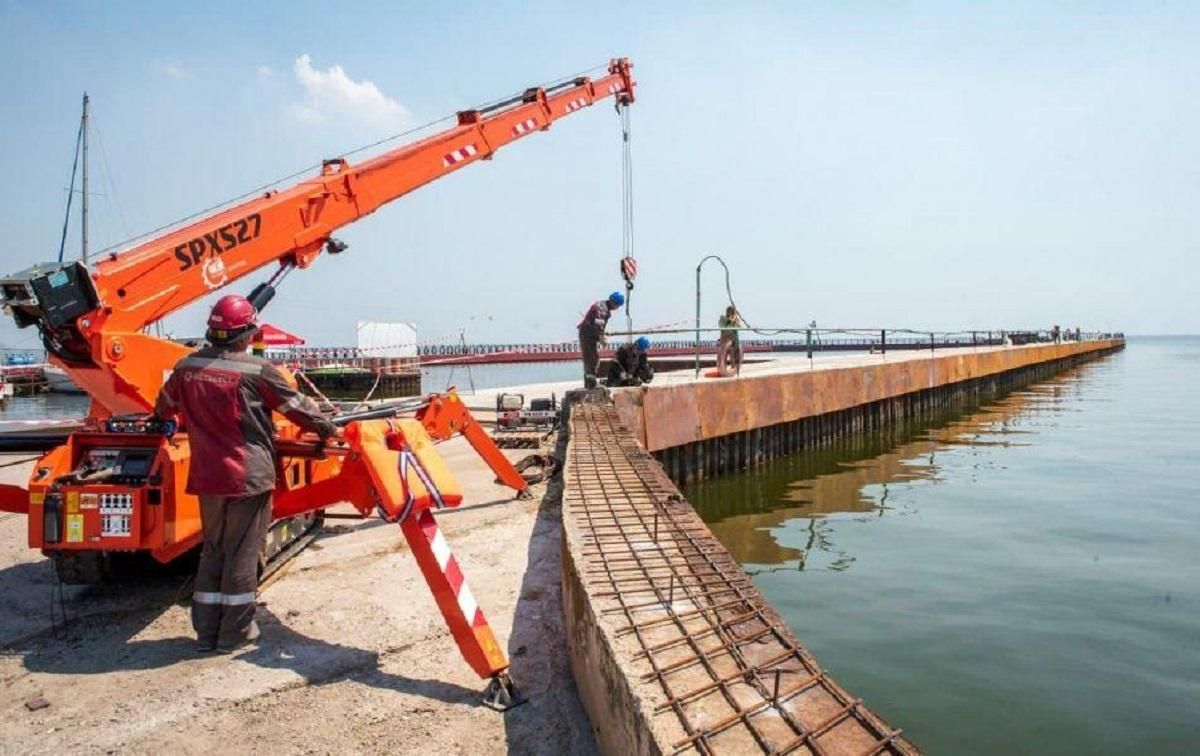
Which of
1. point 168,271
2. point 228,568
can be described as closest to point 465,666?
point 228,568

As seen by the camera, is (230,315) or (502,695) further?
(230,315)

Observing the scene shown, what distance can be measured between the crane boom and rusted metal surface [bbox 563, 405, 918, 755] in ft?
11.3

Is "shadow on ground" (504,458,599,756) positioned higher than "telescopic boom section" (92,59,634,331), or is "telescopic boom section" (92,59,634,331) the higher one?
"telescopic boom section" (92,59,634,331)

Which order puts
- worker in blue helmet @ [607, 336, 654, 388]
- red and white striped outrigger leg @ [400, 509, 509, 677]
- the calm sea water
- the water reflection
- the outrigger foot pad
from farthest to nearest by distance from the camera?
worker in blue helmet @ [607, 336, 654, 388]
the water reflection
the calm sea water
red and white striped outrigger leg @ [400, 509, 509, 677]
the outrigger foot pad

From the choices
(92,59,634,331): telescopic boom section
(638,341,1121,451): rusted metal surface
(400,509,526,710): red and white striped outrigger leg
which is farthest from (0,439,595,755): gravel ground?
(638,341,1121,451): rusted metal surface

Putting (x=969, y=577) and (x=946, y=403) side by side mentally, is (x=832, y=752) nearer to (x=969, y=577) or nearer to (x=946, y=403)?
(x=969, y=577)

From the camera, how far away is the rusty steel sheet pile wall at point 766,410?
12.2 m

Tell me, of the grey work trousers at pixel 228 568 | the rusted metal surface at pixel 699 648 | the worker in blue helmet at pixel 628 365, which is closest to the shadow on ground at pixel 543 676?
the rusted metal surface at pixel 699 648

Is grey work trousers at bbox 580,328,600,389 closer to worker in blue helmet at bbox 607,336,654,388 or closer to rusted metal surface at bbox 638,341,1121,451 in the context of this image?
worker in blue helmet at bbox 607,336,654,388

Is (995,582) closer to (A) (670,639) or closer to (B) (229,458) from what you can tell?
(A) (670,639)

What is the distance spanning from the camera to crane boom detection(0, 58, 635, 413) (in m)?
5.59

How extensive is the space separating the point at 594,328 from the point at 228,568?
28.9 feet

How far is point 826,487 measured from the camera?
13109 millimetres

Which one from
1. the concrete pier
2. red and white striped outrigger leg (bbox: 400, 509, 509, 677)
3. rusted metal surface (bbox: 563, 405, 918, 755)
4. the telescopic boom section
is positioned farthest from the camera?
the telescopic boom section
